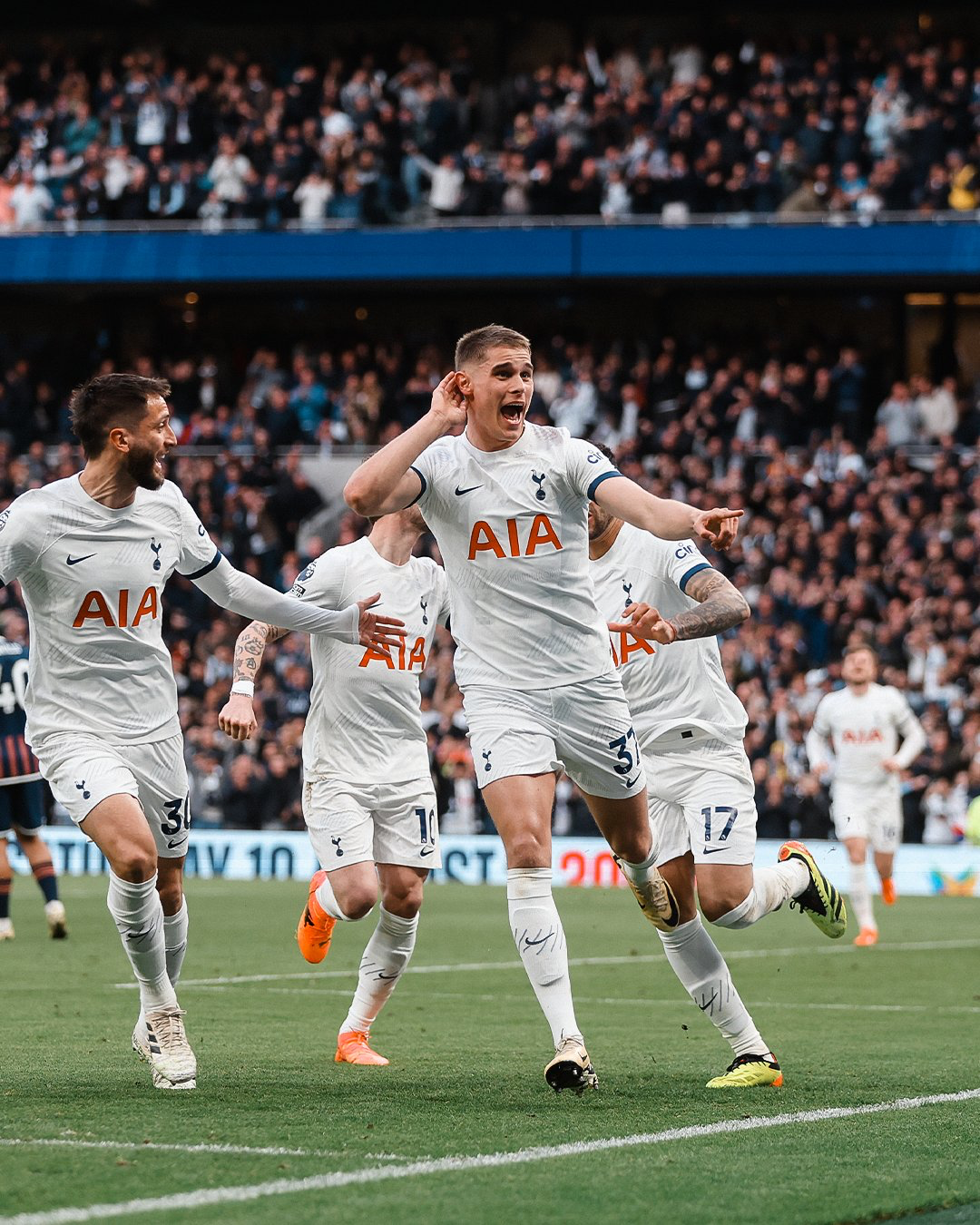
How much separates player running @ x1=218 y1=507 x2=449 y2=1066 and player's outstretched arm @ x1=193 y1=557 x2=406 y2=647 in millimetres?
687

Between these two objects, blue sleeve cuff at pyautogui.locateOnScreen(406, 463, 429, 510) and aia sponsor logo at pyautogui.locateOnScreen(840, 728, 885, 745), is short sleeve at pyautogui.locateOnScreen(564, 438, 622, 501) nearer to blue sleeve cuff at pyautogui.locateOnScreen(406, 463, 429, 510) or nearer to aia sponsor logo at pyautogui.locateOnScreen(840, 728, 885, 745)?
blue sleeve cuff at pyautogui.locateOnScreen(406, 463, 429, 510)

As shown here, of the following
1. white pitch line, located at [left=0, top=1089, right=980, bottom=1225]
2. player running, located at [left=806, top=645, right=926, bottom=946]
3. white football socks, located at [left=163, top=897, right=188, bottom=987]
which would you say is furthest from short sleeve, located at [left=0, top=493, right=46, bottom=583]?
player running, located at [left=806, top=645, right=926, bottom=946]

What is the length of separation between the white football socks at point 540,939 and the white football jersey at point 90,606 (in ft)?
4.89

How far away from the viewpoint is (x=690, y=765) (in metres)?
8.13

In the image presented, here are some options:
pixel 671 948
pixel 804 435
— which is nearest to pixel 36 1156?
pixel 671 948

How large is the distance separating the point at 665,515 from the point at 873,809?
1080 centimetres

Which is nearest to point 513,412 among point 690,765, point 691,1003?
point 690,765

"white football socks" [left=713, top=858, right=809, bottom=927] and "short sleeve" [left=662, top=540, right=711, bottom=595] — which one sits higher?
"short sleeve" [left=662, top=540, right=711, bottom=595]

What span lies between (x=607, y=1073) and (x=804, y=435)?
20.9m

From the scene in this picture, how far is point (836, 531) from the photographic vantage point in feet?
84.3

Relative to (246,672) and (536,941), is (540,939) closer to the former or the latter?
(536,941)

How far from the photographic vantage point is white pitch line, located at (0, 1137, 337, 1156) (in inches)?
227

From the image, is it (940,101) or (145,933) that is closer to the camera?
(145,933)

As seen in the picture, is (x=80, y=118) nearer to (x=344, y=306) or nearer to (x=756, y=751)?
(x=344, y=306)
